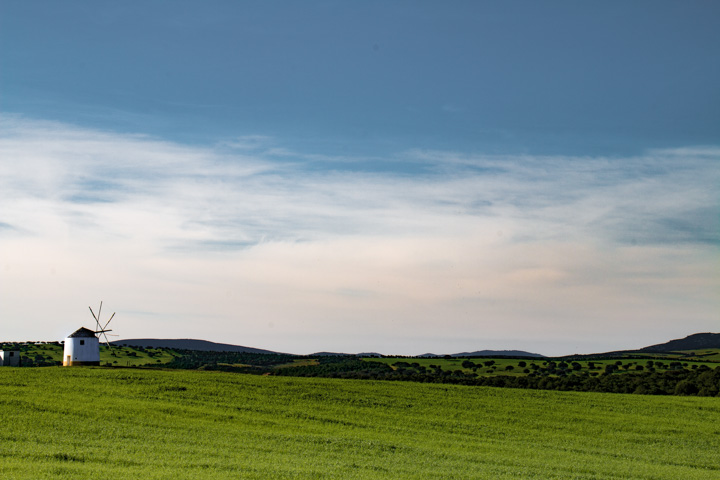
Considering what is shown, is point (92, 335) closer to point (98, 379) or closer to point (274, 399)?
point (98, 379)

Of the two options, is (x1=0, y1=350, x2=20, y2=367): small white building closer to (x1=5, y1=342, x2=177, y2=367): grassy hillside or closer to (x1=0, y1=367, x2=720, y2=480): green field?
(x1=5, y1=342, x2=177, y2=367): grassy hillside

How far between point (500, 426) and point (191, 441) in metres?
22.0

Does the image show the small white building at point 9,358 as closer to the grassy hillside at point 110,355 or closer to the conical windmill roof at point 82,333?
the conical windmill roof at point 82,333

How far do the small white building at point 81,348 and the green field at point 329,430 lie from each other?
16.6m

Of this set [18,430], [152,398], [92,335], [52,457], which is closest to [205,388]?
[152,398]

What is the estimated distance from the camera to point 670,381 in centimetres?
8331

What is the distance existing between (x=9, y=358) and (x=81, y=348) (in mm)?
12465

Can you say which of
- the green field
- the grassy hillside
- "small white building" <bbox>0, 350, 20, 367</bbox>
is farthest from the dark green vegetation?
the green field

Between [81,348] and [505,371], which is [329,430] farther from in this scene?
[505,371]

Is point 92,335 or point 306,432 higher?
point 92,335

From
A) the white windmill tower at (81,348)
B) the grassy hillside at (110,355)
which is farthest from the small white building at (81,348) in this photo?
the grassy hillside at (110,355)

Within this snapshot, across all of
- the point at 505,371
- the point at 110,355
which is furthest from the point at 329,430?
the point at 110,355

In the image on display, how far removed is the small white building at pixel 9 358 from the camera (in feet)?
291

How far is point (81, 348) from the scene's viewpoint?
276ft
